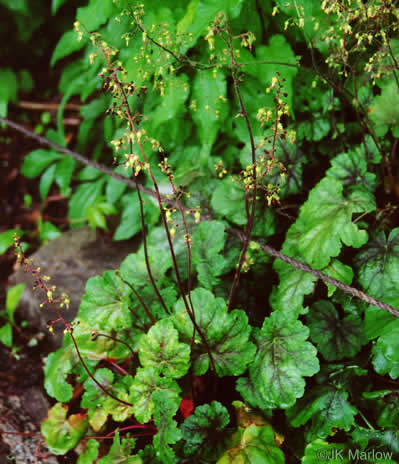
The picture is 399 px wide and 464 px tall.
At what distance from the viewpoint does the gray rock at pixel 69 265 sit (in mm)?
2207

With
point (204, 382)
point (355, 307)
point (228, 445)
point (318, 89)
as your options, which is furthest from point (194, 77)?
point (228, 445)

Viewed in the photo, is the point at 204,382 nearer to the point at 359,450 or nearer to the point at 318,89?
the point at 359,450

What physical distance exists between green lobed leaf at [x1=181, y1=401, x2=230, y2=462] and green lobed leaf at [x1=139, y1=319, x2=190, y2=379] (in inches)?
6.1

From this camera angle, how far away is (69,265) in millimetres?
2332

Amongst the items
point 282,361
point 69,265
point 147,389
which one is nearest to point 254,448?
point 282,361

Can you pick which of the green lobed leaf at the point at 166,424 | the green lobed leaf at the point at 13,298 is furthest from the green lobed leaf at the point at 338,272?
the green lobed leaf at the point at 13,298

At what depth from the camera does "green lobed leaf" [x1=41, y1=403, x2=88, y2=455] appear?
156 centimetres

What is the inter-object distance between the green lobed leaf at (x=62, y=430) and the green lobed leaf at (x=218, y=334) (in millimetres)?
577

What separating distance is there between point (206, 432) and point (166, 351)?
30 cm

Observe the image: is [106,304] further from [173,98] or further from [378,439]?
[378,439]

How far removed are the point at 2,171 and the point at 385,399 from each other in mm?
3198

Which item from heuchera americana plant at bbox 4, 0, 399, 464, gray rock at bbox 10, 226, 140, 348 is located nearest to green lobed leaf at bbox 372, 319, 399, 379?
heuchera americana plant at bbox 4, 0, 399, 464

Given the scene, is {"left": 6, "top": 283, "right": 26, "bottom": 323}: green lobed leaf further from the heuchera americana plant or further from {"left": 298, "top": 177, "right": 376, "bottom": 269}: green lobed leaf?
{"left": 298, "top": 177, "right": 376, "bottom": 269}: green lobed leaf

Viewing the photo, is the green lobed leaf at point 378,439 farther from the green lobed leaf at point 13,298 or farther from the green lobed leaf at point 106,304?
Answer: the green lobed leaf at point 13,298
